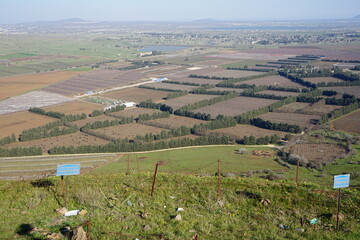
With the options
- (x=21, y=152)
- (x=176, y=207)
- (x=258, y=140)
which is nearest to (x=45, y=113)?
(x=21, y=152)

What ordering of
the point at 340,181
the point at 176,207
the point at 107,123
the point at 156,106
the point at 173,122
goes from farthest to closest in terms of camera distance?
the point at 156,106
the point at 173,122
the point at 107,123
the point at 176,207
the point at 340,181

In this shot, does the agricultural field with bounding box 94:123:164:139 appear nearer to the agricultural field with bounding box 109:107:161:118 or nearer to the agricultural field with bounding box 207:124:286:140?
the agricultural field with bounding box 109:107:161:118

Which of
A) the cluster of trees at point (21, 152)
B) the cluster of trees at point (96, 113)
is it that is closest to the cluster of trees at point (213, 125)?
the cluster of trees at point (96, 113)

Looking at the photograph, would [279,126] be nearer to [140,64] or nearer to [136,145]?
[136,145]

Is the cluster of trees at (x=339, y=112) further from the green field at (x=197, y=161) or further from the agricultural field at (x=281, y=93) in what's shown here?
the green field at (x=197, y=161)

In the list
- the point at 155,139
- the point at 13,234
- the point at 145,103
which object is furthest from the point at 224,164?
the point at 145,103

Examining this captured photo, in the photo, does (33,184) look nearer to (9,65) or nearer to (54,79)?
(54,79)
